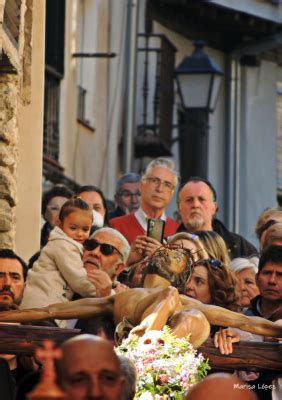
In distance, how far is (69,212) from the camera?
33.5 ft

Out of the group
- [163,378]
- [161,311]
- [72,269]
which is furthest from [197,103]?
[163,378]

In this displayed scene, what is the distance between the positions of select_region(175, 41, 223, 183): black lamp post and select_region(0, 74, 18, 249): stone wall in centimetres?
495

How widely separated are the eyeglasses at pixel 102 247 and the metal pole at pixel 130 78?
1054 cm

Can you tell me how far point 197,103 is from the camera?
16250mm

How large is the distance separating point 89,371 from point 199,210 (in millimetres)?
6995

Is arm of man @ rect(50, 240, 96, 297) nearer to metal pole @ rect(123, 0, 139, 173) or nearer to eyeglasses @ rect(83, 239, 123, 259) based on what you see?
eyeglasses @ rect(83, 239, 123, 259)

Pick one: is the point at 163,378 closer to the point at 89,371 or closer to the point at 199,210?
the point at 89,371

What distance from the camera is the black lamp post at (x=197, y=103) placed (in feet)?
52.3

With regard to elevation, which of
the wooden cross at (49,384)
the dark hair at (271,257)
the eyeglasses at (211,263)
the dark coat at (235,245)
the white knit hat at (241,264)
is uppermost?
the wooden cross at (49,384)

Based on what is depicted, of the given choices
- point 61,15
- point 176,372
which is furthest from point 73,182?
point 176,372

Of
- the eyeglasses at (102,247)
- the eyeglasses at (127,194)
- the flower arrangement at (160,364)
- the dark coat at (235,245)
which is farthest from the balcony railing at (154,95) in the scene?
the flower arrangement at (160,364)

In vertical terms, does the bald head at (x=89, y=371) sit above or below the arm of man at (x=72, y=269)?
above

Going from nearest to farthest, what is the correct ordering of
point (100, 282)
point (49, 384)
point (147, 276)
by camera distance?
point (49, 384) < point (147, 276) < point (100, 282)

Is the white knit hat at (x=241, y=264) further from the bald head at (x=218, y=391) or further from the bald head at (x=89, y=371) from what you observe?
the bald head at (x=89, y=371)
